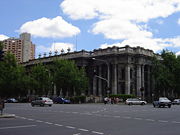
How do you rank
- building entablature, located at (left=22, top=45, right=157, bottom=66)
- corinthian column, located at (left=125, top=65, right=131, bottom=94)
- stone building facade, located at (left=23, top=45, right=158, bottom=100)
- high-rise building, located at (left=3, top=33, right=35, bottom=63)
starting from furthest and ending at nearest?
high-rise building, located at (left=3, top=33, right=35, bottom=63) < building entablature, located at (left=22, top=45, right=157, bottom=66) < stone building facade, located at (left=23, top=45, right=158, bottom=100) < corinthian column, located at (left=125, top=65, right=131, bottom=94)

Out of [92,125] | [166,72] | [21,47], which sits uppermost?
[21,47]

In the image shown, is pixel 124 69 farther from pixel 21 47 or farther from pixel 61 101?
pixel 21 47

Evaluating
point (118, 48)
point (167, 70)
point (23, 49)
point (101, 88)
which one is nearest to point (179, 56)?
point (167, 70)

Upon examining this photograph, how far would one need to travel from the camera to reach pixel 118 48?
74.8 m

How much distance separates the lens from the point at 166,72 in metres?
73.9

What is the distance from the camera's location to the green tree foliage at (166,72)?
240 ft

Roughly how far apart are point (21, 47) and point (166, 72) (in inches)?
2531

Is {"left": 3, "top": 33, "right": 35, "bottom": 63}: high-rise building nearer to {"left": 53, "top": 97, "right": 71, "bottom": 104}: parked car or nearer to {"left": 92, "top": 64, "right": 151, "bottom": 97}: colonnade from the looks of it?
{"left": 92, "top": 64, "right": 151, "bottom": 97}: colonnade

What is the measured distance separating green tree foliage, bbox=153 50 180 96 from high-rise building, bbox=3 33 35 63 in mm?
59457

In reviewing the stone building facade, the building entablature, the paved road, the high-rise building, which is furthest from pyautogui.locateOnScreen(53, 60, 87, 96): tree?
the paved road

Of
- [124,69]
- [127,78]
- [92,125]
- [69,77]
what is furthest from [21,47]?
[92,125]

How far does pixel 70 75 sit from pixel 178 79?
26.2 meters

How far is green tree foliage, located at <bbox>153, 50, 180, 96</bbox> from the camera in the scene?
240 feet

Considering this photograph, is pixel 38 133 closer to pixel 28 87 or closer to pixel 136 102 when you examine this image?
pixel 136 102
